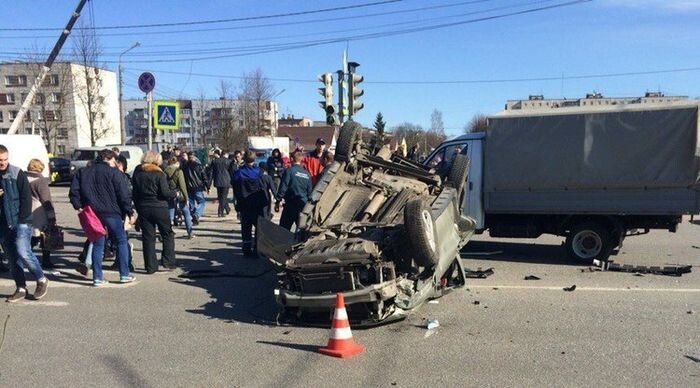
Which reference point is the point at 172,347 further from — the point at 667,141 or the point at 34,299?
the point at 667,141

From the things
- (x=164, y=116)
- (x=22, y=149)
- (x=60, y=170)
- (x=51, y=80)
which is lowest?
(x=60, y=170)

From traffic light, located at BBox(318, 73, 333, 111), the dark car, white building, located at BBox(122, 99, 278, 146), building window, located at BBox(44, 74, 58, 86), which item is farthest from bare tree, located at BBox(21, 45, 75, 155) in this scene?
traffic light, located at BBox(318, 73, 333, 111)

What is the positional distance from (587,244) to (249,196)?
5.58 metres

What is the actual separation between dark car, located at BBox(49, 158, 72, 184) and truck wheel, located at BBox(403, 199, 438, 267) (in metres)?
28.7

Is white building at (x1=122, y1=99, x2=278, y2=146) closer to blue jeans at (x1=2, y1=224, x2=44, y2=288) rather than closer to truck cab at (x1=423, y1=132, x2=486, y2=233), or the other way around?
truck cab at (x1=423, y1=132, x2=486, y2=233)

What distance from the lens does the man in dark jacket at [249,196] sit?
31.5ft

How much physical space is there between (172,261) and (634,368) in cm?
654

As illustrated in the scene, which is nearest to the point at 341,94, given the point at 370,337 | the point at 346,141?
the point at 346,141

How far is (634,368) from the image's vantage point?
15.0 feet

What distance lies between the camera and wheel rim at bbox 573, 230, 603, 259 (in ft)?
29.0

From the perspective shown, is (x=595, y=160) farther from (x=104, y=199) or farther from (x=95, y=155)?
(x=95, y=155)

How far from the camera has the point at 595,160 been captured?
8695 millimetres

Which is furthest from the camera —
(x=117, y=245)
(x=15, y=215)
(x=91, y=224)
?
(x=117, y=245)

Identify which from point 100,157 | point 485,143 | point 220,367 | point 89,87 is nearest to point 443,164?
point 485,143
